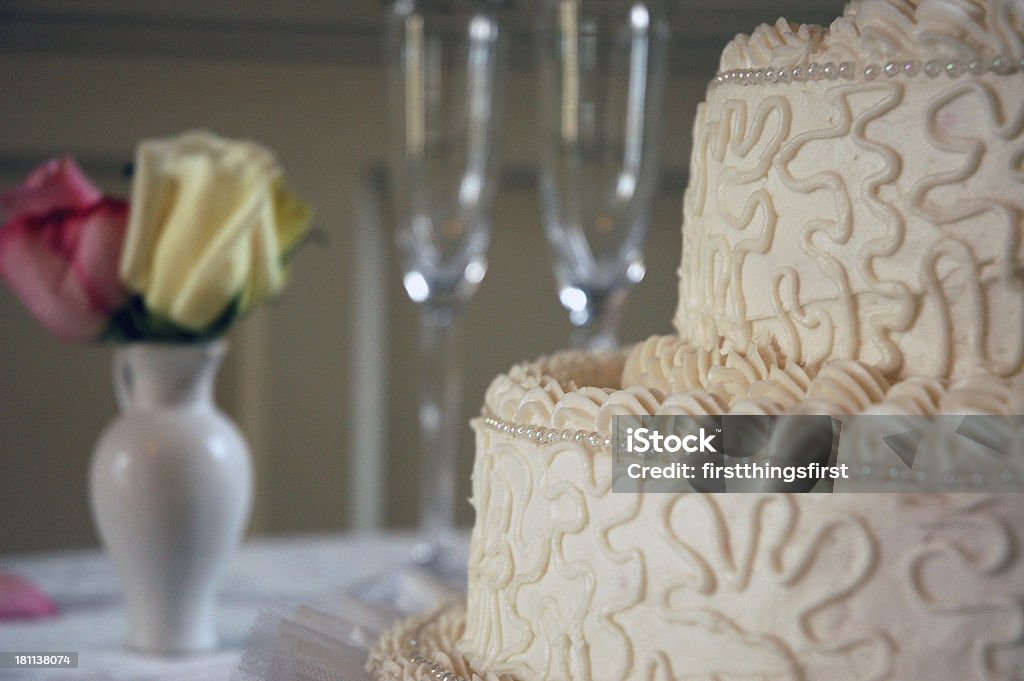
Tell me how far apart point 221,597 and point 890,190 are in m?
0.89

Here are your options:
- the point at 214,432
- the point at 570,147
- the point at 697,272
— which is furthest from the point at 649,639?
the point at 570,147

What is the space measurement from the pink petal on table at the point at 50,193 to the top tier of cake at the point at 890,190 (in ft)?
2.25

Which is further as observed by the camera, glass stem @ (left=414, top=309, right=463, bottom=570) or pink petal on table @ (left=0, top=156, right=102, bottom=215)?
glass stem @ (left=414, top=309, right=463, bottom=570)

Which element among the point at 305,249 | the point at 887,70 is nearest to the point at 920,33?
the point at 887,70

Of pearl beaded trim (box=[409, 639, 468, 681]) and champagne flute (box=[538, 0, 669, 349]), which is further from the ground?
champagne flute (box=[538, 0, 669, 349])

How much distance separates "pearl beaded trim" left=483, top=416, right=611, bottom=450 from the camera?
59cm

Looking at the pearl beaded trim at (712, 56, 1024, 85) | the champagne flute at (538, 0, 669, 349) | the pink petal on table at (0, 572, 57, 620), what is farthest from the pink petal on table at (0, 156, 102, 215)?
the pearl beaded trim at (712, 56, 1024, 85)

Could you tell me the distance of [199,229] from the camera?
1.01 meters

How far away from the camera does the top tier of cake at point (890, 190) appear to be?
A: 559 millimetres

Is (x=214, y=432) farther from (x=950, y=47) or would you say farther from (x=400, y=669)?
(x=950, y=47)

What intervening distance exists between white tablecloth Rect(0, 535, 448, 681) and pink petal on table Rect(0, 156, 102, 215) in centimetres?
40

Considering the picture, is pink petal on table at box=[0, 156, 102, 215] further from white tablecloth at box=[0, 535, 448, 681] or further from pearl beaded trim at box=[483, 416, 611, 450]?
pearl beaded trim at box=[483, 416, 611, 450]

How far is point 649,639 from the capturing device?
22.8 inches

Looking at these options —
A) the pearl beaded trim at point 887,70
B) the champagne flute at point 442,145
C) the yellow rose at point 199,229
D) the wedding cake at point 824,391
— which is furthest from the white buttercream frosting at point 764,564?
the champagne flute at point 442,145
